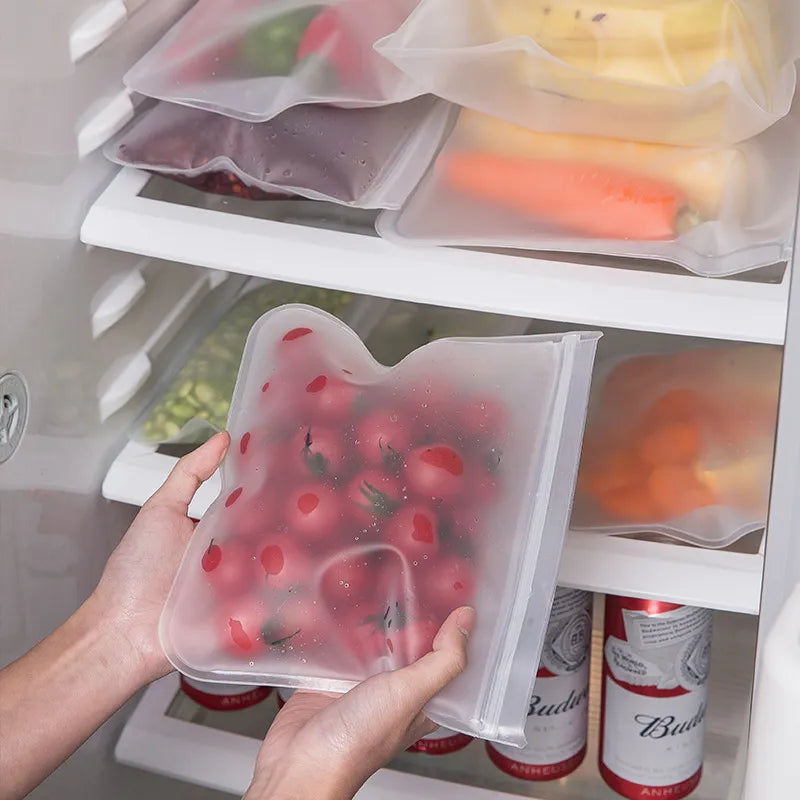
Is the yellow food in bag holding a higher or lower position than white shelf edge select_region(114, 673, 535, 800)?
higher

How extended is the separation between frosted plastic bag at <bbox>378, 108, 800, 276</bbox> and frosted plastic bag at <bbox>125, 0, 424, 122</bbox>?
113 millimetres

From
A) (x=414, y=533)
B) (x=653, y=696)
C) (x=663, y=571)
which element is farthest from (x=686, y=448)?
(x=414, y=533)

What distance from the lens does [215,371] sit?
1354 millimetres

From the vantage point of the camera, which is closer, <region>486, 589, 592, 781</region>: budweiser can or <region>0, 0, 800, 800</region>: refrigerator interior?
<region>0, 0, 800, 800</region>: refrigerator interior

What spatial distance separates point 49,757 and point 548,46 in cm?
75

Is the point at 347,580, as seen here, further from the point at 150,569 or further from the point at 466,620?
the point at 150,569

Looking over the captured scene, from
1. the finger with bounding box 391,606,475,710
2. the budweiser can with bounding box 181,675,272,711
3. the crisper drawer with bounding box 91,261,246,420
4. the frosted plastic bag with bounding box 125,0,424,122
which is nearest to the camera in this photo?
the finger with bounding box 391,606,475,710

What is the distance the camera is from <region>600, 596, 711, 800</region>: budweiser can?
1241mm

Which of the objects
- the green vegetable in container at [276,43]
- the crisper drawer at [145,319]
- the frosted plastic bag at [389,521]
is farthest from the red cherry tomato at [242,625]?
the green vegetable in container at [276,43]

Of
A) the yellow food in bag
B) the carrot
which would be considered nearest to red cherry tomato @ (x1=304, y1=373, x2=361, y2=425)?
the carrot

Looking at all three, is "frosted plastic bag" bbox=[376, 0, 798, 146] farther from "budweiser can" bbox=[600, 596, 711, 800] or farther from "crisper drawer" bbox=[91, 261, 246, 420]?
"budweiser can" bbox=[600, 596, 711, 800]

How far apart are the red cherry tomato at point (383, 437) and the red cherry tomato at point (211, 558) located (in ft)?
0.47

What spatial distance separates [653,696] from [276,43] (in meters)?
0.78

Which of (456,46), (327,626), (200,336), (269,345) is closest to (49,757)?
(327,626)
